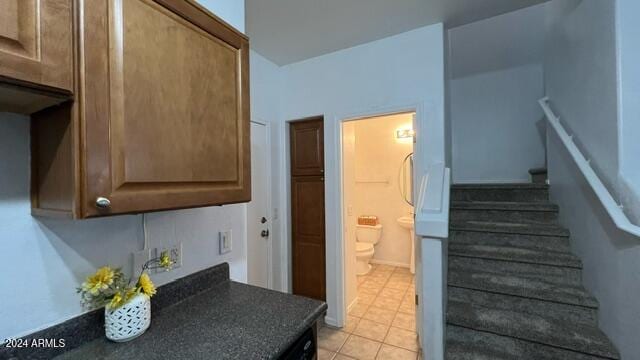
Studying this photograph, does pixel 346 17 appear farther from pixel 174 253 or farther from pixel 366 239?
pixel 366 239

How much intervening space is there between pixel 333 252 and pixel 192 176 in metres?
1.90

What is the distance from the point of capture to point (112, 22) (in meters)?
0.70

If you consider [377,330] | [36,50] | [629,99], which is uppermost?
[629,99]

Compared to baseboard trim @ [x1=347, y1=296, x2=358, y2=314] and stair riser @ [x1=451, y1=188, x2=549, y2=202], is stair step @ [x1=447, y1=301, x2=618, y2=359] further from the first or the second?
stair riser @ [x1=451, y1=188, x2=549, y2=202]

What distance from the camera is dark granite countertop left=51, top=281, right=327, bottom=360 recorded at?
0.80 meters

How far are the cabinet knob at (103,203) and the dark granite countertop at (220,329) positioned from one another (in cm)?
46

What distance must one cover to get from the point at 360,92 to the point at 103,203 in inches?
85.4

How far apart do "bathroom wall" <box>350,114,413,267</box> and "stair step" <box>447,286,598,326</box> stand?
83.1 inches

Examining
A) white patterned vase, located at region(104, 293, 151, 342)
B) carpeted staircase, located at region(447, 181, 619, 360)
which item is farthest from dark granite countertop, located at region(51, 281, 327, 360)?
carpeted staircase, located at region(447, 181, 619, 360)

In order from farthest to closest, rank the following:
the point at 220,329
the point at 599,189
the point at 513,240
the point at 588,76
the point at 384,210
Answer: the point at 384,210 < the point at 513,240 < the point at 588,76 < the point at 599,189 < the point at 220,329

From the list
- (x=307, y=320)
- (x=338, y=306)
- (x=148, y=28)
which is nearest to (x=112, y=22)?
(x=148, y=28)

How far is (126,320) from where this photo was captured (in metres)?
0.84

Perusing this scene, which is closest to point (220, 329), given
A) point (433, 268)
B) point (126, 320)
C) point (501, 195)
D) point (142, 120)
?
point (126, 320)

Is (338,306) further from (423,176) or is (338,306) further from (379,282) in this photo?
(423,176)
